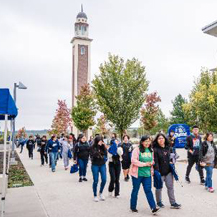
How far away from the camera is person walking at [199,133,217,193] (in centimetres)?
766

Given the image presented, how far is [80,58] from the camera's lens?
57.8 m

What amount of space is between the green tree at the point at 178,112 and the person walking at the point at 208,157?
156 feet

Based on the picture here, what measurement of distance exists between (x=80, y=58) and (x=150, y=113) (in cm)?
2150

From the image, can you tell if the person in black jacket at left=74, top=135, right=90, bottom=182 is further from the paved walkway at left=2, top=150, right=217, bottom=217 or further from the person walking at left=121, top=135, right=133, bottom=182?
the person walking at left=121, top=135, right=133, bottom=182

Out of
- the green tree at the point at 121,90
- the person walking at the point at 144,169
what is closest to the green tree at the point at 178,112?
the green tree at the point at 121,90

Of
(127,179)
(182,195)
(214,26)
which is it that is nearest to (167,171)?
(182,195)

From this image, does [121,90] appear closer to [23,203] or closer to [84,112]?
[23,203]

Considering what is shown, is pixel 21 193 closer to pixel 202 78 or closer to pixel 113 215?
pixel 113 215

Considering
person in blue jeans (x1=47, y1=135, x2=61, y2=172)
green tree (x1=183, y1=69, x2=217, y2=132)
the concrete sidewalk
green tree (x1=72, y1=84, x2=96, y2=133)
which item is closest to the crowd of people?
the concrete sidewalk

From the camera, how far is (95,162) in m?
6.94

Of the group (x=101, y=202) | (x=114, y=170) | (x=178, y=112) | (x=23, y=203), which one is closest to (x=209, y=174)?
(x=114, y=170)

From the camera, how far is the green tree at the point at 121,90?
21594 mm

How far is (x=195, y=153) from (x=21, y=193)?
567cm

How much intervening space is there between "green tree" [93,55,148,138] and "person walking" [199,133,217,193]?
1376 centimetres
